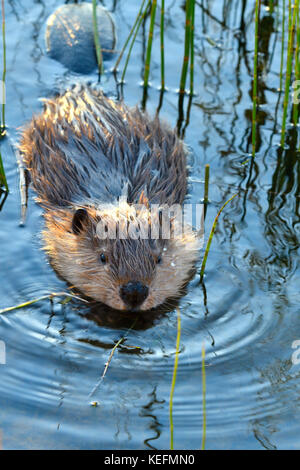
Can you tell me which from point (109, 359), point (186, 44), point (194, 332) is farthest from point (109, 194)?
point (186, 44)

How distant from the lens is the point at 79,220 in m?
4.01

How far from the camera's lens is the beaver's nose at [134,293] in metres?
3.55

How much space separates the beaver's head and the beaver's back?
0.68 ft

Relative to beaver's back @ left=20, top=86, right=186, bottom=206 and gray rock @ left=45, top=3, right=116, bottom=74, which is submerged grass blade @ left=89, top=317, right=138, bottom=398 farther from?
gray rock @ left=45, top=3, right=116, bottom=74

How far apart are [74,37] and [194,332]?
10.0 feet

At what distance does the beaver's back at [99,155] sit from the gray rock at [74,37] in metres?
1.00

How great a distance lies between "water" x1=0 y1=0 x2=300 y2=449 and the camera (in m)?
3.11

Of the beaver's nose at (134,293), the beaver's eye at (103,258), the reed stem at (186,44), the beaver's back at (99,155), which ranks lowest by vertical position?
the beaver's nose at (134,293)

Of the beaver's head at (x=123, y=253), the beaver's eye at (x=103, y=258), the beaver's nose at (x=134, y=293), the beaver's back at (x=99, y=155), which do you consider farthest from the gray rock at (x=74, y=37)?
the beaver's nose at (x=134, y=293)

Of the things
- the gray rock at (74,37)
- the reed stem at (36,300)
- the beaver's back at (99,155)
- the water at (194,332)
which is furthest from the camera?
the gray rock at (74,37)

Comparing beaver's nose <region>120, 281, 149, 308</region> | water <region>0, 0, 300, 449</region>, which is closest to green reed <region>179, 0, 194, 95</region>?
water <region>0, 0, 300, 449</region>

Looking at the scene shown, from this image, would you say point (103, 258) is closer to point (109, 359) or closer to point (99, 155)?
point (109, 359)

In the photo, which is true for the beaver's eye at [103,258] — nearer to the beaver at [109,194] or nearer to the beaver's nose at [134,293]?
the beaver at [109,194]
